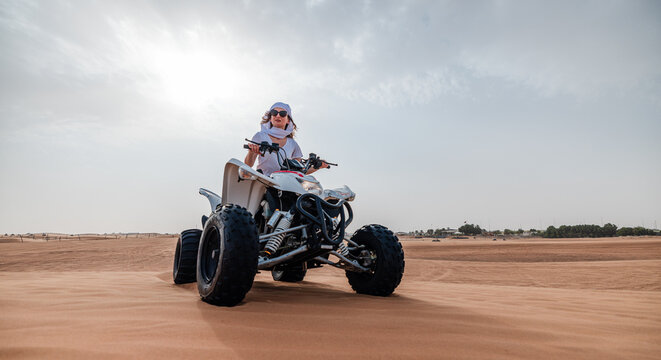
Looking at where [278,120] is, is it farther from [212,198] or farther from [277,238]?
[277,238]

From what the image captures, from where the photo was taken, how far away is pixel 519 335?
2.09 meters

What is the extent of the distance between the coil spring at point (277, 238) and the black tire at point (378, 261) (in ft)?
3.33

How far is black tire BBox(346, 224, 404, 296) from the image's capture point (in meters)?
3.68

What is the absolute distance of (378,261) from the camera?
375cm

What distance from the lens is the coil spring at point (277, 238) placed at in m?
3.26

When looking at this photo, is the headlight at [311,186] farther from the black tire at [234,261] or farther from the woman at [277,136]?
the black tire at [234,261]

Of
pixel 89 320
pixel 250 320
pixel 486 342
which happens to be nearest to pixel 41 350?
pixel 89 320

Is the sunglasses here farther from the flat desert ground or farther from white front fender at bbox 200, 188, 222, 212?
the flat desert ground

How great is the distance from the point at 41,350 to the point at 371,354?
149cm

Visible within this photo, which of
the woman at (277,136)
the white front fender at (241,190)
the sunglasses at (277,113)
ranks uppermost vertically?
the sunglasses at (277,113)

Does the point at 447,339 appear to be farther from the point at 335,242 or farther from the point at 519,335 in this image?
the point at 335,242

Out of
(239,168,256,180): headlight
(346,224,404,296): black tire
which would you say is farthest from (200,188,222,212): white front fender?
(346,224,404,296): black tire

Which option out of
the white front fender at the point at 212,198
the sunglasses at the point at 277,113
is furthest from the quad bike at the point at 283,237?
the sunglasses at the point at 277,113

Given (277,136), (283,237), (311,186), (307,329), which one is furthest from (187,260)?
(307,329)
